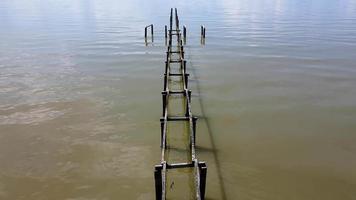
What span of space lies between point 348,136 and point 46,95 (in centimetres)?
1203

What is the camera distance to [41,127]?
1186cm

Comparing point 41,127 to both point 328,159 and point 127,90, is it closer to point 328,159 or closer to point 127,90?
point 127,90

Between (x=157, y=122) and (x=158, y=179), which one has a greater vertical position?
(x=158, y=179)

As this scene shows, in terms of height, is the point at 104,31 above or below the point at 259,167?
above

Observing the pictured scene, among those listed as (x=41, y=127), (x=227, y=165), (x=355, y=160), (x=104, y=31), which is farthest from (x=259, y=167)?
(x=104, y=31)

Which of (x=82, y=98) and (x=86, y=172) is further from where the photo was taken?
(x=82, y=98)

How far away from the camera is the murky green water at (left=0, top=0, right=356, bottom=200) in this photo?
880 cm

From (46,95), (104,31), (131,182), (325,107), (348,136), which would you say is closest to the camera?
(131,182)

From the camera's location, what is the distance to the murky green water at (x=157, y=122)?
8805 millimetres

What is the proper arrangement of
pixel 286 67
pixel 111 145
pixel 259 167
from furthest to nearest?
1. pixel 286 67
2. pixel 111 145
3. pixel 259 167

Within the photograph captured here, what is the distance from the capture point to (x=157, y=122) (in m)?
12.3

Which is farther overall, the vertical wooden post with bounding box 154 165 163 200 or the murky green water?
the murky green water

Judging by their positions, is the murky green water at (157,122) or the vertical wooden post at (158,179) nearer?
the vertical wooden post at (158,179)

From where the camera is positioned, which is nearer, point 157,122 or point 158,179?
point 158,179
